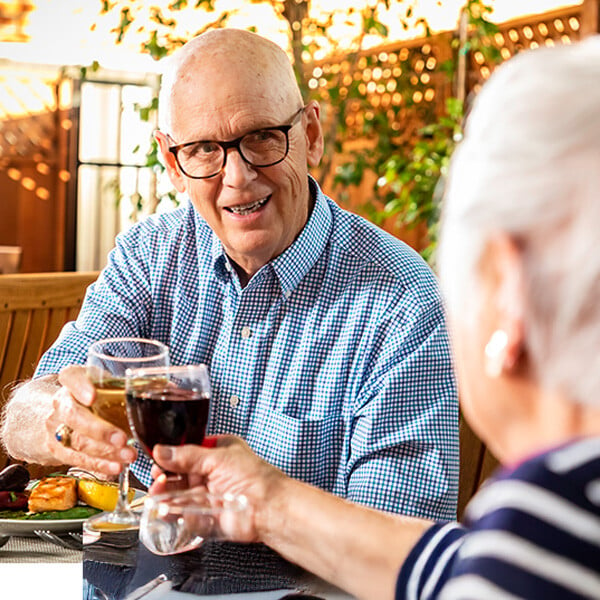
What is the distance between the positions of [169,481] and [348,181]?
377cm

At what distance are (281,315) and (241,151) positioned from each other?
1.05ft

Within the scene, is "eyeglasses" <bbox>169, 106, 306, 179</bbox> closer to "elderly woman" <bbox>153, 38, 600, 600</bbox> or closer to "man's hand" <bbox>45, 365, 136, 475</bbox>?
"man's hand" <bbox>45, 365, 136, 475</bbox>

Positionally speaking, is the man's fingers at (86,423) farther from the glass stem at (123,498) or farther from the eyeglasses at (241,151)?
the eyeglasses at (241,151)

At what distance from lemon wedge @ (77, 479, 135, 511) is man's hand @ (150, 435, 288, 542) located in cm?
24

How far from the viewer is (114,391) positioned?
4.51 ft

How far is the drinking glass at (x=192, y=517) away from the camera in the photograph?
96cm

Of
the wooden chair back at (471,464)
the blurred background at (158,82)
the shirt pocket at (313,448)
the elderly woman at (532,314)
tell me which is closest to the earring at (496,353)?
the elderly woman at (532,314)

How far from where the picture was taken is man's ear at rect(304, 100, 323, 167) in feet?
6.53

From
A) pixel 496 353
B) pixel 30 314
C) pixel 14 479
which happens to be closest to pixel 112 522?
pixel 14 479

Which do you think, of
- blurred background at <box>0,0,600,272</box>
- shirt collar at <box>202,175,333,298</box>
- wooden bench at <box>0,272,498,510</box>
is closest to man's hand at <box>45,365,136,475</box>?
shirt collar at <box>202,175,333,298</box>

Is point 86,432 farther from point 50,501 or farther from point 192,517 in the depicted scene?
point 192,517

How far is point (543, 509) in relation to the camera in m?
0.61

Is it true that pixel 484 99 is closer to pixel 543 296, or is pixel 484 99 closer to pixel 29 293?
pixel 543 296

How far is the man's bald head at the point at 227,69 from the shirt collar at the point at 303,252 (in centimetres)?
22
